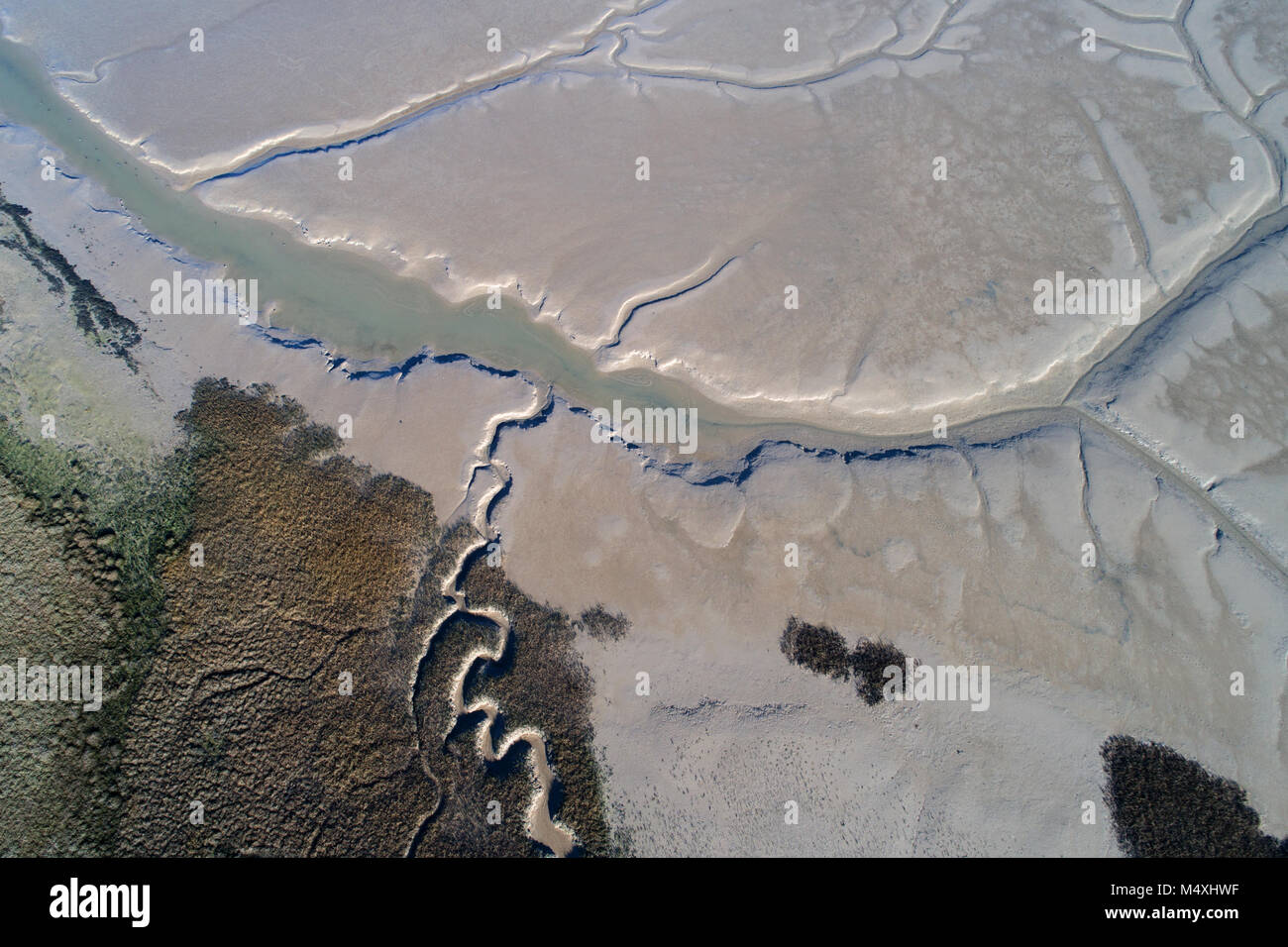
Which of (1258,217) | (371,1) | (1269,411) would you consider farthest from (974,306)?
(371,1)

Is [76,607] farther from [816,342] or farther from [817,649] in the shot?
[816,342]

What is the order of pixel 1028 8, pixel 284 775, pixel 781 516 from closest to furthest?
pixel 284 775 < pixel 781 516 < pixel 1028 8

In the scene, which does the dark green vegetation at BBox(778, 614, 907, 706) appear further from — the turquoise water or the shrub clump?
the turquoise water

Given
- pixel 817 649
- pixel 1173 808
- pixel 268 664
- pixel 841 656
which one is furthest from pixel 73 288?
pixel 1173 808

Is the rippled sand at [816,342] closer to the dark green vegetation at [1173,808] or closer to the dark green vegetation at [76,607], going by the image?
the dark green vegetation at [1173,808]
